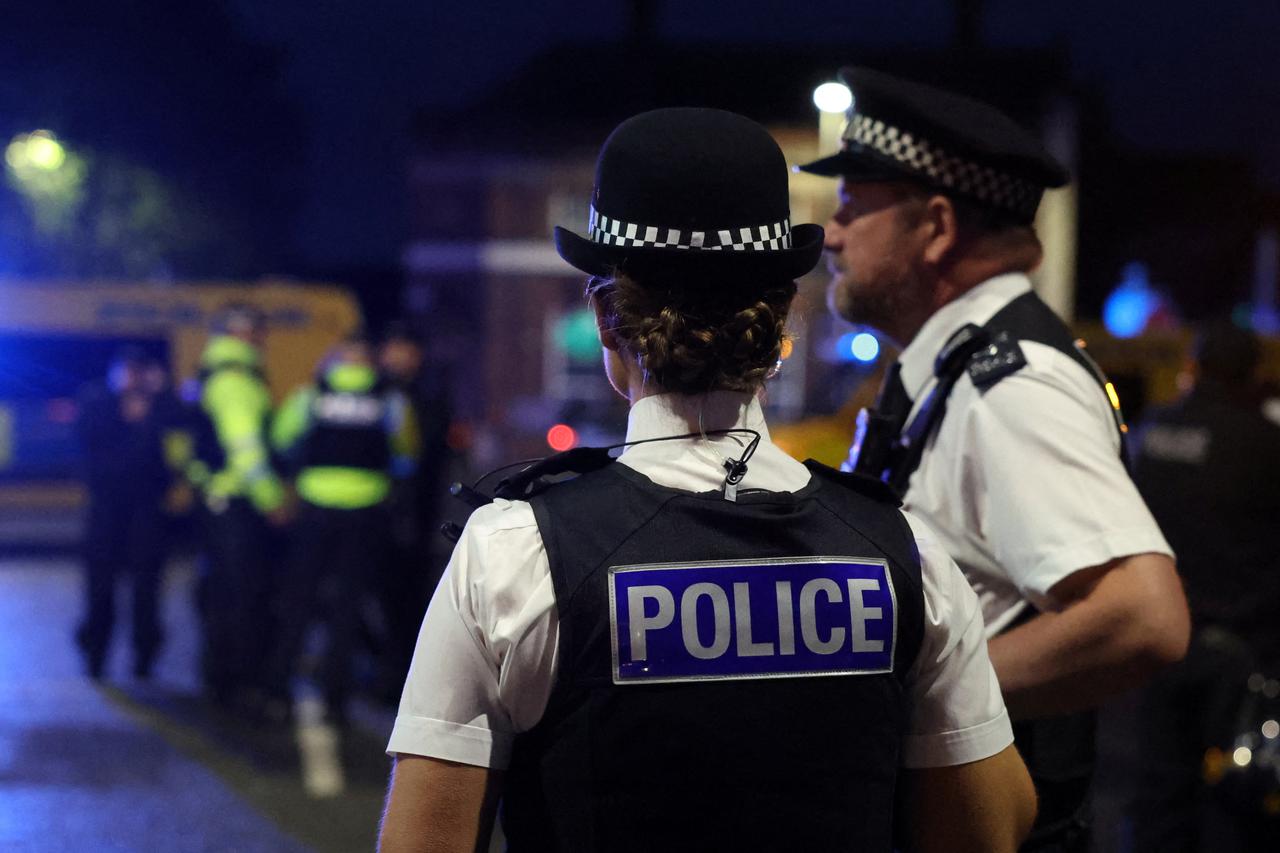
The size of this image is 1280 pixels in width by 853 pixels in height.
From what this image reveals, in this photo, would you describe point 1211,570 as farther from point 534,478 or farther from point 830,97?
point 534,478

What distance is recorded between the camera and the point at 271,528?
859 centimetres

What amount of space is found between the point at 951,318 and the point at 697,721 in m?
1.24

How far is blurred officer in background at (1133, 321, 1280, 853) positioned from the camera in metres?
4.66

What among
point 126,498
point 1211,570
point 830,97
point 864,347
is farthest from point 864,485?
point 126,498

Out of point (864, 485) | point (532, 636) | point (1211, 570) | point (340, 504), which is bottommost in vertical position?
point (340, 504)

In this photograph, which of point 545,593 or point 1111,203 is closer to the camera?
point 545,593

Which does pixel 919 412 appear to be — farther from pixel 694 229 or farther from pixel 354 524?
pixel 354 524

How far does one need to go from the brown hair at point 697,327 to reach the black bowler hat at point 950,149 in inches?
36.5

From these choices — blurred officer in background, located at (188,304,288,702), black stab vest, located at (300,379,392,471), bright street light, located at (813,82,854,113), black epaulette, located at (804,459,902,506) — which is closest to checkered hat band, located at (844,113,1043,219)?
bright street light, located at (813,82,854,113)

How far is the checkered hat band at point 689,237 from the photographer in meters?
1.68

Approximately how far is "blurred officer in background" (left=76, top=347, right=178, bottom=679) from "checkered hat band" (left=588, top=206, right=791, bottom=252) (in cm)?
783

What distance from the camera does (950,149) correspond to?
8.29 feet

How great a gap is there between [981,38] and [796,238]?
51.8 ft

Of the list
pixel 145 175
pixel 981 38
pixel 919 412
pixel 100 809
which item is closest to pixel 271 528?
pixel 100 809
